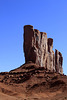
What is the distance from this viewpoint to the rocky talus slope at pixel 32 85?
30.6 metres

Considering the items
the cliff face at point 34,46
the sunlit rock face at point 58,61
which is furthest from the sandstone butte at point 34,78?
the sunlit rock face at point 58,61

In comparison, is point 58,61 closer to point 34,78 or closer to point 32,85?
point 34,78

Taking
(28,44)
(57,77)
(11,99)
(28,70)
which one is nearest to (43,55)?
(28,44)

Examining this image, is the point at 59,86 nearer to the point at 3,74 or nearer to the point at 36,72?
the point at 36,72

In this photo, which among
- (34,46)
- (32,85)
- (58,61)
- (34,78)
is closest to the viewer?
(32,85)

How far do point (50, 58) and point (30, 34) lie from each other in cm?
1496

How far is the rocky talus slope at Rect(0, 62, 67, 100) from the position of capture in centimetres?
3064

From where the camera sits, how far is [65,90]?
31.4 metres

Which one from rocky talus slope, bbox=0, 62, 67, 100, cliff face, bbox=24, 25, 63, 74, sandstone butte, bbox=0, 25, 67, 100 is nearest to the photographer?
rocky talus slope, bbox=0, 62, 67, 100

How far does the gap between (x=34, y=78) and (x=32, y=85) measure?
8.50 feet

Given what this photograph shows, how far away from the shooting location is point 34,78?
37062 millimetres

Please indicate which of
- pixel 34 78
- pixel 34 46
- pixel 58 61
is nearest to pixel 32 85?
pixel 34 78

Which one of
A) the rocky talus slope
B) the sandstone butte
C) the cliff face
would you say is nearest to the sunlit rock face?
the sandstone butte

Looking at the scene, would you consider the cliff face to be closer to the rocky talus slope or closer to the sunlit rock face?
the rocky talus slope
